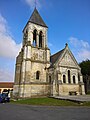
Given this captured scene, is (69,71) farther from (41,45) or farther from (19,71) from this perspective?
(19,71)

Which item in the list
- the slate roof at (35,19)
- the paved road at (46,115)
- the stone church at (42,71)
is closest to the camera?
the paved road at (46,115)

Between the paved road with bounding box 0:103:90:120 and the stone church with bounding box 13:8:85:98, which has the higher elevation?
the stone church with bounding box 13:8:85:98

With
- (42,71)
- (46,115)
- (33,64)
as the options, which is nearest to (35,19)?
(33,64)

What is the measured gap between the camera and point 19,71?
2539cm

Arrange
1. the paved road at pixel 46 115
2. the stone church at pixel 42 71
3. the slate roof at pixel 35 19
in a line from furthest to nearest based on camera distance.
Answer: the slate roof at pixel 35 19 → the stone church at pixel 42 71 → the paved road at pixel 46 115

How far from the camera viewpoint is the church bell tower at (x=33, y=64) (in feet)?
73.7

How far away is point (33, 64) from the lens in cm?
2438

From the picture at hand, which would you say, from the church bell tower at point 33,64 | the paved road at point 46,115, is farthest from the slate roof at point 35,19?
the paved road at point 46,115

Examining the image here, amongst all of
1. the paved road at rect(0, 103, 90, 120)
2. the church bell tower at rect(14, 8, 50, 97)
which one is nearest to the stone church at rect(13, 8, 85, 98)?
the church bell tower at rect(14, 8, 50, 97)

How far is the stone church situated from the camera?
2234 cm

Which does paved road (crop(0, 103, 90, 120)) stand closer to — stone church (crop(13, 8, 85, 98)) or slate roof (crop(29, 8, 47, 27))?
stone church (crop(13, 8, 85, 98))

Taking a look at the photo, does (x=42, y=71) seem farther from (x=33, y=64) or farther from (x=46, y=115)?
(x=46, y=115)

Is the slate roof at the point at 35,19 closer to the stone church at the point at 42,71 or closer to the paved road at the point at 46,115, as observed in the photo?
the stone church at the point at 42,71

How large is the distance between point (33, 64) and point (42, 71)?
8.37ft
